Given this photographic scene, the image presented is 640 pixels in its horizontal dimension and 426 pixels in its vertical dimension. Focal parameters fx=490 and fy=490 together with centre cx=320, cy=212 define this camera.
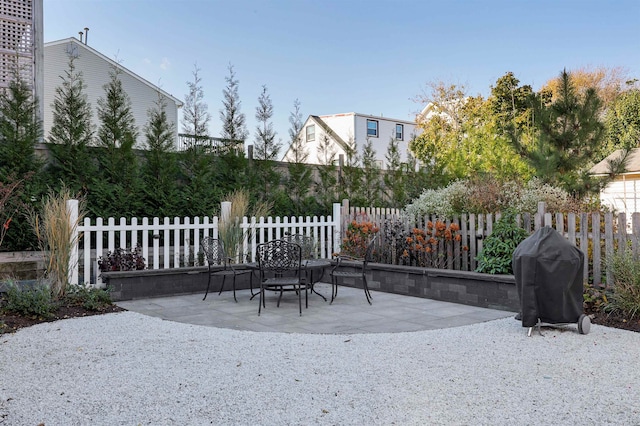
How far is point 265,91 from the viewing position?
1126cm

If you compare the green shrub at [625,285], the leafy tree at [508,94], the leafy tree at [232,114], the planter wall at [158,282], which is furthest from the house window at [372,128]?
the green shrub at [625,285]

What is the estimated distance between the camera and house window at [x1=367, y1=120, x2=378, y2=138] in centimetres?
2759

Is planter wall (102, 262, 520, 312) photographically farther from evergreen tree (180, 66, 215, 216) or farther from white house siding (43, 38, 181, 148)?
white house siding (43, 38, 181, 148)

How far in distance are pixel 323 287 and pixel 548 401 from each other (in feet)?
17.1

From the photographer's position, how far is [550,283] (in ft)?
14.8

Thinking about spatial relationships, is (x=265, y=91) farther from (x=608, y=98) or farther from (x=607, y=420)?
(x=608, y=98)

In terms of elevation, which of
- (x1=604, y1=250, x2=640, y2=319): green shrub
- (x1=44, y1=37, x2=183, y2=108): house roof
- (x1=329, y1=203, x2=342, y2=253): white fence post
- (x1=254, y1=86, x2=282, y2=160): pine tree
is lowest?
(x1=604, y1=250, x2=640, y2=319): green shrub

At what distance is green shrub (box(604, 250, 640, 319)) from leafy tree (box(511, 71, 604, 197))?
17.4 ft

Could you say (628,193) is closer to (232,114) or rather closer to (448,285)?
(232,114)

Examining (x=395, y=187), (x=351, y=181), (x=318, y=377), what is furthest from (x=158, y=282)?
(x=395, y=187)

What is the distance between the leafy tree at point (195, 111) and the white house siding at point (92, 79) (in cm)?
692

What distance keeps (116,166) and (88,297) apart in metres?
3.66

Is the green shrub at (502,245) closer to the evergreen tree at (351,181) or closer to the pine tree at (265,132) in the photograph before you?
the pine tree at (265,132)

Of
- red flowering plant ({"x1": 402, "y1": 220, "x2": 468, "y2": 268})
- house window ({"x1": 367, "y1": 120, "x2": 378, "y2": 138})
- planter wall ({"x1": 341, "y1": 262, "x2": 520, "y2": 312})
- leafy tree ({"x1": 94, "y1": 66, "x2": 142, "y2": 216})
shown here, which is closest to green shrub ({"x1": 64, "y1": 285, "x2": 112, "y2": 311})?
leafy tree ({"x1": 94, "y1": 66, "x2": 142, "y2": 216})
